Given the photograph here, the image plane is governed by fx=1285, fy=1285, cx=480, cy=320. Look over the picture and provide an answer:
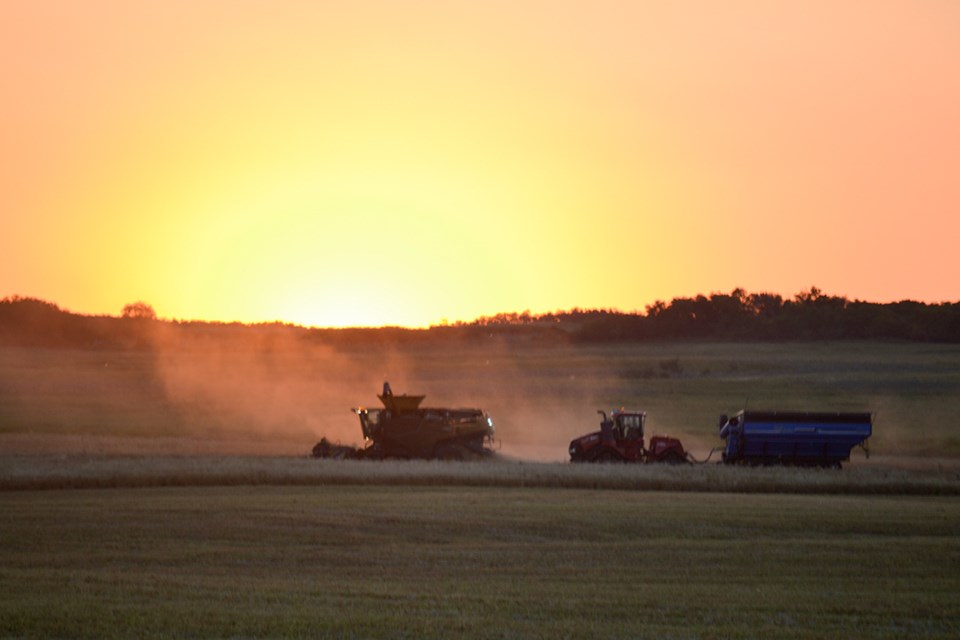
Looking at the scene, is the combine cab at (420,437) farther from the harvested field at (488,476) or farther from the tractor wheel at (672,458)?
the tractor wheel at (672,458)

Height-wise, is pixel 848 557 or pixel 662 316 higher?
pixel 662 316

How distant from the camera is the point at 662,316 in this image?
130 metres

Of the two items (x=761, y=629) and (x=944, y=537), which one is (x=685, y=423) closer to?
(x=944, y=537)

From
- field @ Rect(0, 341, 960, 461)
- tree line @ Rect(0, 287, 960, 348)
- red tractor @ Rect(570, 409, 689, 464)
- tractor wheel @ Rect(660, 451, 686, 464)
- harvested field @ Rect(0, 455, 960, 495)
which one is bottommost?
harvested field @ Rect(0, 455, 960, 495)

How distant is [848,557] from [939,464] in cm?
2298

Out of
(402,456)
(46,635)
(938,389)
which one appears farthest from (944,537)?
(938,389)

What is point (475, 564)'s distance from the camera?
21.3 metres

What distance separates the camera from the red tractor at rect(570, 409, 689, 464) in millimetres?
42312

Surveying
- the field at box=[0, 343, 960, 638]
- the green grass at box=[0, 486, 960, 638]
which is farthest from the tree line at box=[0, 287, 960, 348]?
the green grass at box=[0, 486, 960, 638]

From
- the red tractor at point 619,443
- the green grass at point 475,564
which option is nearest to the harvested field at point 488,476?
the green grass at point 475,564

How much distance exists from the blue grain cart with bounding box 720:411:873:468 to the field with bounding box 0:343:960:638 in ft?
3.22

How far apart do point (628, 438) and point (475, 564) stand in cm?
2206

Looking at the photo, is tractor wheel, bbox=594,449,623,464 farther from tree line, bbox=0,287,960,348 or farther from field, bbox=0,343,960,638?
tree line, bbox=0,287,960,348

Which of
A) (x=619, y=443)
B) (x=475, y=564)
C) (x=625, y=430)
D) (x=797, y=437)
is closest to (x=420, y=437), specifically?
(x=619, y=443)
